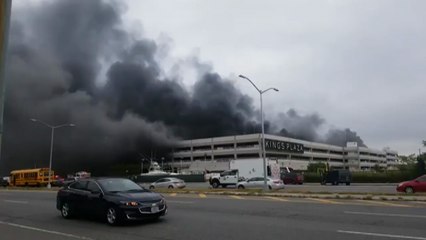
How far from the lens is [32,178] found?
68.2 meters

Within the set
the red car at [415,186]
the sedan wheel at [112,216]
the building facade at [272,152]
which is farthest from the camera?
the building facade at [272,152]

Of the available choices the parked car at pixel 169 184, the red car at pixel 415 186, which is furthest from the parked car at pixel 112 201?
the parked car at pixel 169 184

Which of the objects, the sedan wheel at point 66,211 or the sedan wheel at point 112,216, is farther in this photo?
the sedan wheel at point 66,211

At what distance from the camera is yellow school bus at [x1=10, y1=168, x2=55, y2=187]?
67188mm

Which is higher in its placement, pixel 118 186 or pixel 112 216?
pixel 118 186

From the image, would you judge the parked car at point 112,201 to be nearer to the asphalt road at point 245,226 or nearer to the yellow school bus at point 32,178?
the asphalt road at point 245,226

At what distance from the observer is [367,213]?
48.1ft

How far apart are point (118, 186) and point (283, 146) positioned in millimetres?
126004

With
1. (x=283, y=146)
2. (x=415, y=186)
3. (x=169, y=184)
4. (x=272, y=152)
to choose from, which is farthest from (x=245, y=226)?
(x=283, y=146)

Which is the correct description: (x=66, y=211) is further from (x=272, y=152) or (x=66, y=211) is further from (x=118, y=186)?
(x=272, y=152)

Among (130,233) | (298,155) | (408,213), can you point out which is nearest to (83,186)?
(130,233)

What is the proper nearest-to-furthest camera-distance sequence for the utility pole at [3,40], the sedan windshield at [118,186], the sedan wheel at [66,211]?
the utility pole at [3,40] < the sedan windshield at [118,186] < the sedan wheel at [66,211]

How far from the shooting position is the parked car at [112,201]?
12477 millimetres

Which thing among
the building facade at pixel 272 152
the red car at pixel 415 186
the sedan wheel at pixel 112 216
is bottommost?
the sedan wheel at pixel 112 216
